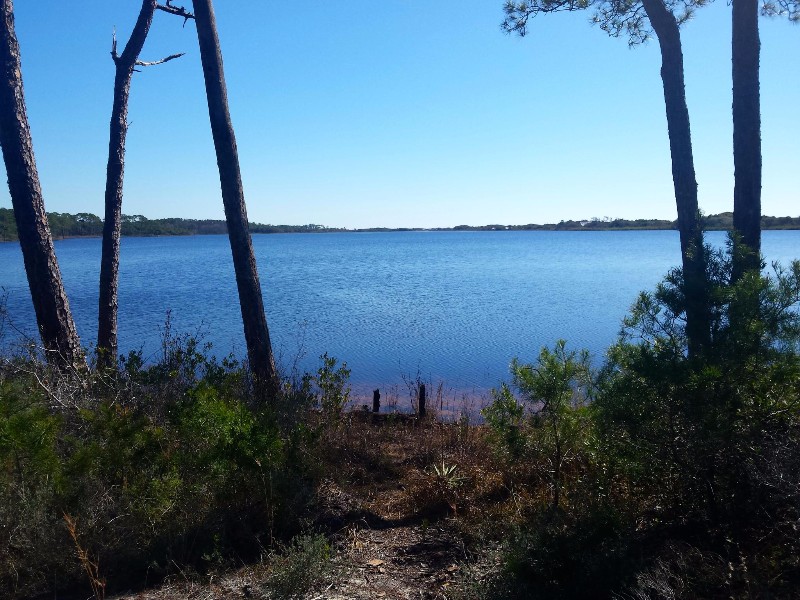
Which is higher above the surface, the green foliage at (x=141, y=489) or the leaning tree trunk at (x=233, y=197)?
the leaning tree trunk at (x=233, y=197)

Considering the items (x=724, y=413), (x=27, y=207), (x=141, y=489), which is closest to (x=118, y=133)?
(x=27, y=207)

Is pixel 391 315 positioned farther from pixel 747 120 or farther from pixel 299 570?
pixel 299 570

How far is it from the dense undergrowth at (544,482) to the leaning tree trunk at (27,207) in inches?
88.8

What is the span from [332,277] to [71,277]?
44.5ft

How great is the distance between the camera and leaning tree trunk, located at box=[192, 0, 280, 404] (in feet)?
25.3

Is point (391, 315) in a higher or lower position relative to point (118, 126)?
lower

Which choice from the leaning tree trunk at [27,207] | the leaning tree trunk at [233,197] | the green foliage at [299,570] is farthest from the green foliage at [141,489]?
the leaning tree trunk at [233,197]

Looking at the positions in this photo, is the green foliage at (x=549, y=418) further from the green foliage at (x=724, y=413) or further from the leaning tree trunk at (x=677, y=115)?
the leaning tree trunk at (x=677, y=115)

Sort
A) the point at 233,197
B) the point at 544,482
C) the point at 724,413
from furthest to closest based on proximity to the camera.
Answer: the point at 233,197 → the point at 544,482 → the point at 724,413

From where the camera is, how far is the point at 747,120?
225 inches

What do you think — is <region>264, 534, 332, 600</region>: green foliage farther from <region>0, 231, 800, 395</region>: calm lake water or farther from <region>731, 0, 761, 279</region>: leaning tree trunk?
<region>0, 231, 800, 395</region>: calm lake water

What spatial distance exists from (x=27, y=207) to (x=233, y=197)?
7.43ft

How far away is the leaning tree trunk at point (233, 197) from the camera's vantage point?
7715 millimetres

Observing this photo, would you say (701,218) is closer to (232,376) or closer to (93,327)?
(232,376)
